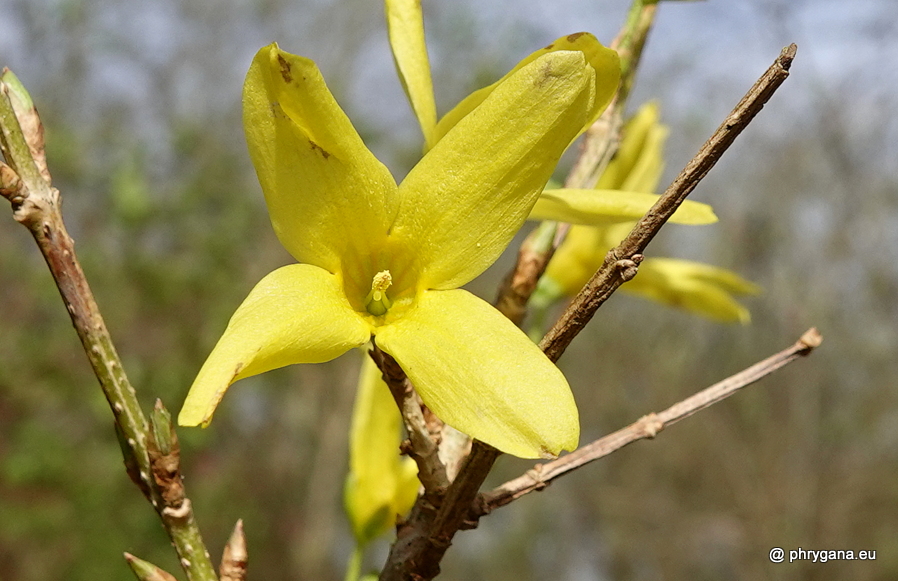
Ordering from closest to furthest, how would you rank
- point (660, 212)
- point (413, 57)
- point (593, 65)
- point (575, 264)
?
point (660, 212) → point (593, 65) → point (413, 57) → point (575, 264)

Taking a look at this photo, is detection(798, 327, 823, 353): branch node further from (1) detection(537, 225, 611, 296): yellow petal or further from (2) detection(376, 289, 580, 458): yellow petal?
(1) detection(537, 225, 611, 296): yellow petal

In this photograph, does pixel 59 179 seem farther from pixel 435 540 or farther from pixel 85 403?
pixel 435 540

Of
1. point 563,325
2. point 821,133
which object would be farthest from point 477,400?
point 821,133

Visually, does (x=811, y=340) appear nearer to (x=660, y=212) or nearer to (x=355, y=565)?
(x=660, y=212)

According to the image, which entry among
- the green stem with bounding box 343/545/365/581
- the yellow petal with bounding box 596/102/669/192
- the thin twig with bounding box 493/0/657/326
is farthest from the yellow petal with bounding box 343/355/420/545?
the yellow petal with bounding box 596/102/669/192

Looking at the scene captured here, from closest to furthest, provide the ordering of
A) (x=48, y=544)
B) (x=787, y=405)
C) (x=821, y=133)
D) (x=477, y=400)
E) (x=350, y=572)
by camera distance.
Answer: (x=477, y=400) → (x=350, y=572) → (x=48, y=544) → (x=821, y=133) → (x=787, y=405)

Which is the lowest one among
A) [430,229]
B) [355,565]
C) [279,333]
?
[355,565]

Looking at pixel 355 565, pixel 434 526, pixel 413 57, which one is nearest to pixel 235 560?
pixel 434 526
